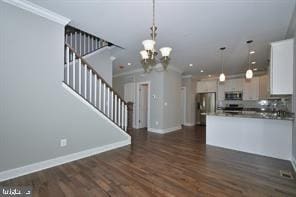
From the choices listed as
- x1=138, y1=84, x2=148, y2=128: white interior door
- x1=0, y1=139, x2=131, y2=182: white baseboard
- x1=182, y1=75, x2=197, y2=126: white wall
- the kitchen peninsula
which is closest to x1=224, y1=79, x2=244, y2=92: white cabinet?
x1=182, y1=75, x2=197, y2=126: white wall

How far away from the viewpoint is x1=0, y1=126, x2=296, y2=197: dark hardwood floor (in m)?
2.23

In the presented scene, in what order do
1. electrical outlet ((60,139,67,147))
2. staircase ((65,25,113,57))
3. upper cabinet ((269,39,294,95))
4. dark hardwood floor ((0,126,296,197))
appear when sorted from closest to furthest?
dark hardwood floor ((0,126,296,197)), electrical outlet ((60,139,67,147)), upper cabinet ((269,39,294,95)), staircase ((65,25,113,57))

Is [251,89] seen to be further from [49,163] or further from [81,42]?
[49,163]

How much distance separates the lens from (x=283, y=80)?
339cm

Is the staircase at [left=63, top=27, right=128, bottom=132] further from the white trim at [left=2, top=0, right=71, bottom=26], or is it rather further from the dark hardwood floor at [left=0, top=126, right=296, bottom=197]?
the dark hardwood floor at [left=0, top=126, right=296, bottom=197]

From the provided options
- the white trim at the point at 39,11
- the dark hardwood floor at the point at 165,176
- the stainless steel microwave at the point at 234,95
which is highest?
the white trim at the point at 39,11

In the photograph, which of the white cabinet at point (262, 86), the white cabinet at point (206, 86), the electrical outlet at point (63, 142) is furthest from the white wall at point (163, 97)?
the electrical outlet at point (63, 142)

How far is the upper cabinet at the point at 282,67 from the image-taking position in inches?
131

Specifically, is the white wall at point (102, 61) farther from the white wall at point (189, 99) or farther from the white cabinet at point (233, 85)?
the white cabinet at point (233, 85)

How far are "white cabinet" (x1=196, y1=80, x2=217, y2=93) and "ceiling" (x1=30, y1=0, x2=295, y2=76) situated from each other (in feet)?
12.0

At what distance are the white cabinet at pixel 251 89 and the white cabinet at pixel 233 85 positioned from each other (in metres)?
0.21

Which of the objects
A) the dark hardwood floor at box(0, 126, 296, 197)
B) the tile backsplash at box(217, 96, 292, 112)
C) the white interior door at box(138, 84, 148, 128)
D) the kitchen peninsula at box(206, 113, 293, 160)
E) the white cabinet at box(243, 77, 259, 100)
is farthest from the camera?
the white interior door at box(138, 84, 148, 128)

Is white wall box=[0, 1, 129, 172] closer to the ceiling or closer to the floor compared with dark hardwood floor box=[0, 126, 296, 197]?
closer to the ceiling

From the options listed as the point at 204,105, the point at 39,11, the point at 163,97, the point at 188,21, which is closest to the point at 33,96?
the point at 39,11
